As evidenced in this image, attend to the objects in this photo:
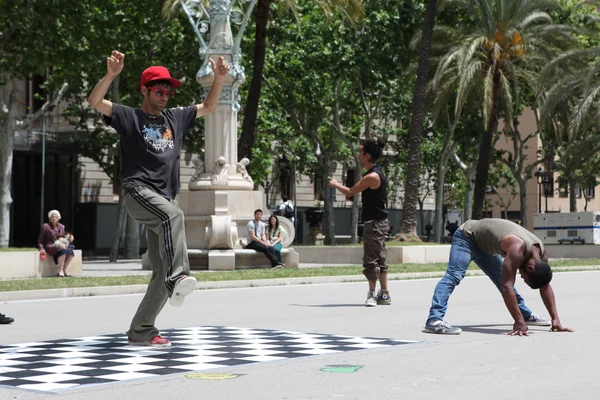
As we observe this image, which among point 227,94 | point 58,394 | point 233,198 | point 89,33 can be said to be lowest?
point 58,394

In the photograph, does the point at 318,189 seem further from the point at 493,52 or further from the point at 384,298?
the point at 384,298

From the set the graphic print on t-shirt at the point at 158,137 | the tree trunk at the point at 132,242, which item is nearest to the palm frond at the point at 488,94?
the tree trunk at the point at 132,242

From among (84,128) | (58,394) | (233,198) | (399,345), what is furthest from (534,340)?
(84,128)

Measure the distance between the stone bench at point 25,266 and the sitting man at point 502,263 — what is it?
13.0 metres

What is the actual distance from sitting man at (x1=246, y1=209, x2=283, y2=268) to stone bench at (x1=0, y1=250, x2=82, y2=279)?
14.0 feet

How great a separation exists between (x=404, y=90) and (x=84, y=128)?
14136 millimetres

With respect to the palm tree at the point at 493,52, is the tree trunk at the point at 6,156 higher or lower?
lower

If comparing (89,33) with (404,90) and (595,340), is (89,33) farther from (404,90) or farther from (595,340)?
(595,340)

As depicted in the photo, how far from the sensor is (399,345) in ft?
30.1

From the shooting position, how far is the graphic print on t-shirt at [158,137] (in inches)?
336

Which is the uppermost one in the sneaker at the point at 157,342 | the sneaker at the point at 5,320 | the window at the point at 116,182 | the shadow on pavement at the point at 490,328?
the window at the point at 116,182

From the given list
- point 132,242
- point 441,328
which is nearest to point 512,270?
point 441,328

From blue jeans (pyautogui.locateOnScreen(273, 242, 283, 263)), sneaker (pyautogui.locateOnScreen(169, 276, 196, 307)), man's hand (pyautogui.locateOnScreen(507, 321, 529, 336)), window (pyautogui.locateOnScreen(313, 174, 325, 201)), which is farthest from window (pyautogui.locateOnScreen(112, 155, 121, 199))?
sneaker (pyautogui.locateOnScreen(169, 276, 196, 307))

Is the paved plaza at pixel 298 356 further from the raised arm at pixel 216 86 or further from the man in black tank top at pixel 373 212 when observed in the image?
the raised arm at pixel 216 86
